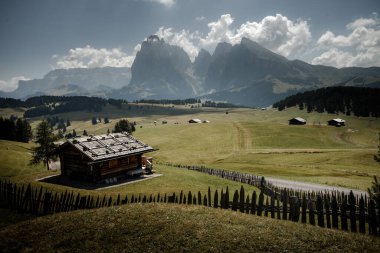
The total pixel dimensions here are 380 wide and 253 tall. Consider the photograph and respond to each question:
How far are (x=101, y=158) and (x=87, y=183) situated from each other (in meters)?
4.75

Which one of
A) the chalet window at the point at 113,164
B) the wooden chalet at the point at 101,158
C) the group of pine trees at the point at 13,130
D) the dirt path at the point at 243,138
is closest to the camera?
the wooden chalet at the point at 101,158

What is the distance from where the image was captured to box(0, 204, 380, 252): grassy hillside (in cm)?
1641

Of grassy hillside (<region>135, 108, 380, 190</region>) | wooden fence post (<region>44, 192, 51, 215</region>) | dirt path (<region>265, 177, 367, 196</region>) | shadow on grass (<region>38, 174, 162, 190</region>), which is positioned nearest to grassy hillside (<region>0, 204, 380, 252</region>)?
wooden fence post (<region>44, 192, 51, 215</region>)

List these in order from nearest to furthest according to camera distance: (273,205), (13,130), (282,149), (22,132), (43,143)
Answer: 1. (273,205)
2. (43,143)
3. (282,149)
4. (13,130)
5. (22,132)

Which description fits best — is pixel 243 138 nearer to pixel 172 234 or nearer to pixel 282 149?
pixel 282 149

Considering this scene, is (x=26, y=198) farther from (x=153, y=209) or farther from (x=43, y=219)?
(x=153, y=209)

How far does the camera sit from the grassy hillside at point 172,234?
16406 millimetres

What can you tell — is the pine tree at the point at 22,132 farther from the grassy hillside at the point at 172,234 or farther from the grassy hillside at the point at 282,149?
the grassy hillside at the point at 172,234

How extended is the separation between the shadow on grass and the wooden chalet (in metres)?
0.98

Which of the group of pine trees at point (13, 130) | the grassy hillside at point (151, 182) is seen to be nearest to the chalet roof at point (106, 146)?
the grassy hillside at point (151, 182)

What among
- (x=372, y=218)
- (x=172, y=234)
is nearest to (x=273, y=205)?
(x=372, y=218)

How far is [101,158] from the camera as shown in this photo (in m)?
52.0

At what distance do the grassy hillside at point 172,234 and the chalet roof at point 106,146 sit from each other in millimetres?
30737

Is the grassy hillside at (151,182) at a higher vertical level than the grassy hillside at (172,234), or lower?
lower
